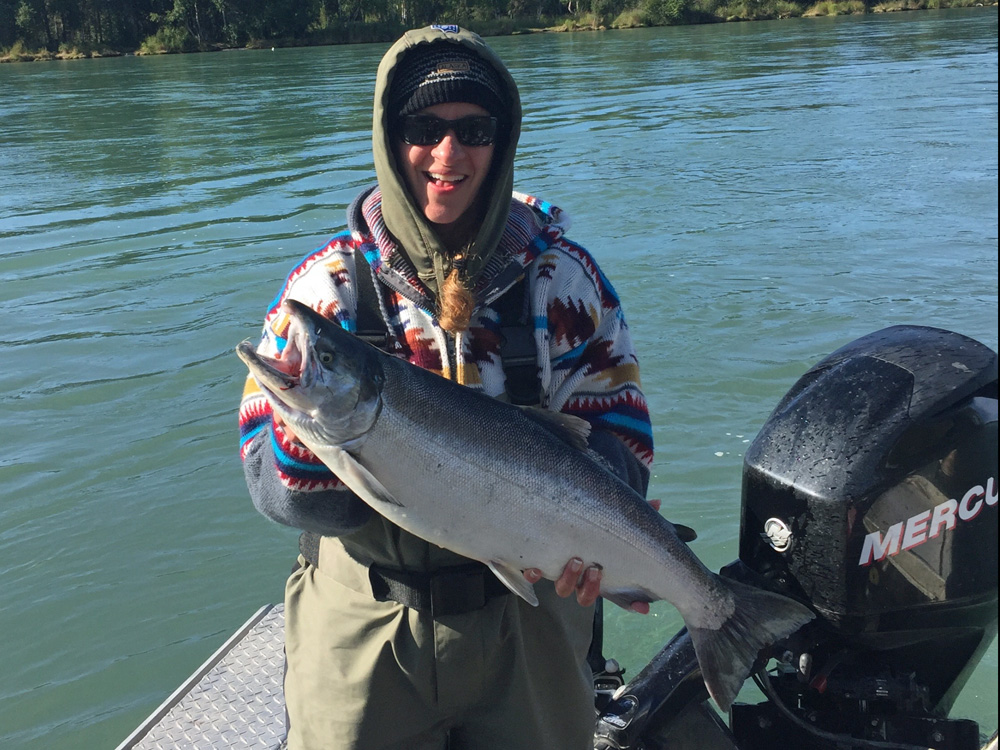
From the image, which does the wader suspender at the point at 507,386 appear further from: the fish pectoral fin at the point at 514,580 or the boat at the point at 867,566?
the boat at the point at 867,566

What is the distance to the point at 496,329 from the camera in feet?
9.52

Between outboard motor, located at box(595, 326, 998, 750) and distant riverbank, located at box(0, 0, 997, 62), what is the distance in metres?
63.7

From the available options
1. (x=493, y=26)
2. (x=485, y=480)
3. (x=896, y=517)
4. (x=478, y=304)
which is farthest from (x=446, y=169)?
(x=493, y=26)

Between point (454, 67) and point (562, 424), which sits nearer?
point (562, 424)

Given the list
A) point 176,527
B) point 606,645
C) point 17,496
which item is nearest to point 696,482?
point 606,645

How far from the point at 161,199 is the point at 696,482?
1237 cm

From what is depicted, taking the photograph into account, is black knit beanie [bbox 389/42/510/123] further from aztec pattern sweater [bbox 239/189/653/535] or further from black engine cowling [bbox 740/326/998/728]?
black engine cowling [bbox 740/326/998/728]

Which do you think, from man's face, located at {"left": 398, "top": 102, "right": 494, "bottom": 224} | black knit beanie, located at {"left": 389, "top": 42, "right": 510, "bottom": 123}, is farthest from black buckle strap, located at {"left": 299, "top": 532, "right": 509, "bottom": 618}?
black knit beanie, located at {"left": 389, "top": 42, "right": 510, "bottom": 123}

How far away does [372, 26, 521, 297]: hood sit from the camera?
2865mm

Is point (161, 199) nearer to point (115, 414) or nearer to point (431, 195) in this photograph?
point (115, 414)

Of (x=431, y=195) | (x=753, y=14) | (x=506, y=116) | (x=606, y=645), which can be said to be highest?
(x=753, y=14)

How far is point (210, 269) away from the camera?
1176 centimetres

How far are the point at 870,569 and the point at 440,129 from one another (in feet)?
6.33

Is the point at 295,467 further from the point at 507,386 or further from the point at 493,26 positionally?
the point at 493,26
